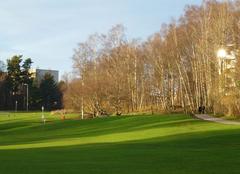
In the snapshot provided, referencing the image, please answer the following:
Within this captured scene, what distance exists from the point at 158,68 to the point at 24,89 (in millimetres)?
65151

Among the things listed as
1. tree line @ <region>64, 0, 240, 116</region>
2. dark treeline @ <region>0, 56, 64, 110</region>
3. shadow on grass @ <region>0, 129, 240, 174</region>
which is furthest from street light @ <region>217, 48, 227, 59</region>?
dark treeline @ <region>0, 56, 64, 110</region>

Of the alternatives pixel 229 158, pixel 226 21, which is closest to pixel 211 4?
pixel 226 21

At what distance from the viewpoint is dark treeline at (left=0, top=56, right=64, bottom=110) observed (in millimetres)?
128250

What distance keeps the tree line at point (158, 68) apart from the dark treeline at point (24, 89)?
160 ft

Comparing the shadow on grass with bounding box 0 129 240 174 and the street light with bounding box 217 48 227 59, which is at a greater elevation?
the street light with bounding box 217 48 227 59

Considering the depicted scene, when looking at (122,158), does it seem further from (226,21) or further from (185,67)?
(185,67)

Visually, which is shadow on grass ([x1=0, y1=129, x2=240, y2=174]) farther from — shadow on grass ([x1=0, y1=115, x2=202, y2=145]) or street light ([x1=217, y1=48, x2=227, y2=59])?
street light ([x1=217, y1=48, x2=227, y2=59])

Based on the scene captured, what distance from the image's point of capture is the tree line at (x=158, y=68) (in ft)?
192

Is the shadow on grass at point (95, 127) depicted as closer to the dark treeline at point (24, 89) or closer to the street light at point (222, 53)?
the street light at point (222, 53)

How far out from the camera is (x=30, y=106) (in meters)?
130

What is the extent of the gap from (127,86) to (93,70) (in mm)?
5785

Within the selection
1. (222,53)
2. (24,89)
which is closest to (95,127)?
(222,53)

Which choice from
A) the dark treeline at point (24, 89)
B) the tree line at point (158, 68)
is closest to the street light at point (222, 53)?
the tree line at point (158, 68)

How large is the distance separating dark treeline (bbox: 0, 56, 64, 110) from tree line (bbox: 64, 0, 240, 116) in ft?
160
